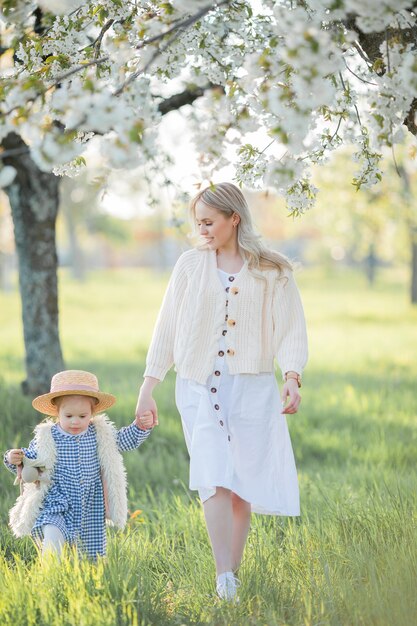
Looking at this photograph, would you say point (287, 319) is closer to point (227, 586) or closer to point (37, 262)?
point (227, 586)

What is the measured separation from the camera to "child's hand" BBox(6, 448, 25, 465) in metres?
3.98

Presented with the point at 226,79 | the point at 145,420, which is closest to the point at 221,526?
the point at 145,420

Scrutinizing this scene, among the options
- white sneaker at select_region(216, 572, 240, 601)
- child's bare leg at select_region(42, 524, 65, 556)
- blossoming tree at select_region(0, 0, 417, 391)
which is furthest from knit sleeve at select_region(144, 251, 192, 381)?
white sneaker at select_region(216, 572, 240, 601)

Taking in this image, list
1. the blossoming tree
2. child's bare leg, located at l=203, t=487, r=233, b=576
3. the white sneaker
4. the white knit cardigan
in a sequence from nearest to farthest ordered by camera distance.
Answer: the blossoming tree < the white sneaker < child's bare leg, located at l=203, t=487, r=233, b=576 < the white knit cardigan

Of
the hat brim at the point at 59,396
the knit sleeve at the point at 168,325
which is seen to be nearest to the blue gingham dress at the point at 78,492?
the hat brim at the point at 59,396

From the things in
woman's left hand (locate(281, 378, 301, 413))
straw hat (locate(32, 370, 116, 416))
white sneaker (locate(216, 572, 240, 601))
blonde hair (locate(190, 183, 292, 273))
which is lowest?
white sneaker (locate(216, 572, 240, 601))

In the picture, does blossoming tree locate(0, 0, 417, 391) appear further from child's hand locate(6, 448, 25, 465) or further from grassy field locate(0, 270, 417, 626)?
grassy field locate(0, 270, 417, 626)

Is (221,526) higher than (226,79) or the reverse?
the reverse

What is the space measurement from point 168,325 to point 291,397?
704 mm

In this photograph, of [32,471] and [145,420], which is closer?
[32,471]

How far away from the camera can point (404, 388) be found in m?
11.2

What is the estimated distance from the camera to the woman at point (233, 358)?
3.91m

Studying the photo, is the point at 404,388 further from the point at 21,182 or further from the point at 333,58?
the point at 333,58

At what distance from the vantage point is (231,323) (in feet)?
13.3
